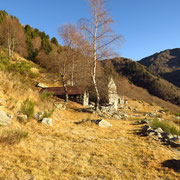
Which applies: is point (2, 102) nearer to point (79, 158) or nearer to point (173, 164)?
point (79, 158)

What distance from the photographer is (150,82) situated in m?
62.7

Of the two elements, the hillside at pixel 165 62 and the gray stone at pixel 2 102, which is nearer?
the gray stone at pixel 2 102

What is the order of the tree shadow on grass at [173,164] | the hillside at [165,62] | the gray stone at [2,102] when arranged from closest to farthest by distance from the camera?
the tree shadow on grass at [173,164] → the gray stone at [2,102] → the hillside at [165,62]

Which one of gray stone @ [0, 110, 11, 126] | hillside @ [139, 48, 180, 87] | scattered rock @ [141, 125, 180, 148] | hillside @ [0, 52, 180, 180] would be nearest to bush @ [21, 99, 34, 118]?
hillside @ [0, 52, 180, 180]

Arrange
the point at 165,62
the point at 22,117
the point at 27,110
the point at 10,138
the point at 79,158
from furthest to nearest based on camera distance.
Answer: the point at 165,62, the point at 27,110, the point at 22,117, the point at 10,138, the point at 79,158

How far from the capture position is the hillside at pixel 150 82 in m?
52.3

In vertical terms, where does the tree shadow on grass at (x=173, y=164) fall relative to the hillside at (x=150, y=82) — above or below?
below

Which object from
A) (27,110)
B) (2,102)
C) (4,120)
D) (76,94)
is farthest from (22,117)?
(76,94)

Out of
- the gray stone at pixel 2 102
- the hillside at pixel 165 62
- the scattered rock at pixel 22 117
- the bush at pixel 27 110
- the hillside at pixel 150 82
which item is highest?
the hillside at pixel 165 62

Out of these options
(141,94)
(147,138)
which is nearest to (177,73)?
(141,94)

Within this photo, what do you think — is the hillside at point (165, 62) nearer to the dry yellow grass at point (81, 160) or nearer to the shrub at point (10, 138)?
the dry yellow grass at point (81, 160)

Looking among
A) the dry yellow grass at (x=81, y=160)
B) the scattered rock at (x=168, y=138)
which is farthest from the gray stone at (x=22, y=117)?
the scattered rock at (x=168, y=138)

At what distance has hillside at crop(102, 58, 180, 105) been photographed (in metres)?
52.3

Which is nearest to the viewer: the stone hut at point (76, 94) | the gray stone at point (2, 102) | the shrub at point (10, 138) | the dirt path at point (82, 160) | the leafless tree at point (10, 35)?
the dirt path at point (82, 160)
